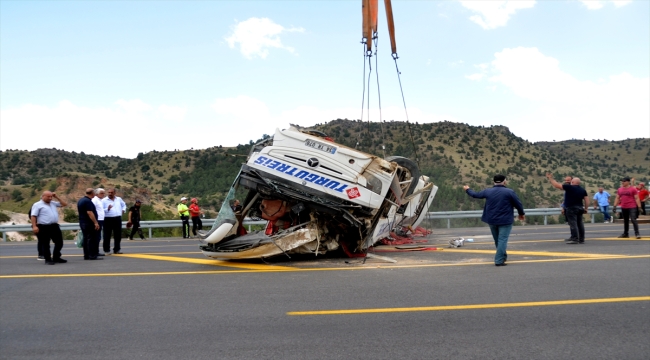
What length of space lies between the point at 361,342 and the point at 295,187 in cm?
550

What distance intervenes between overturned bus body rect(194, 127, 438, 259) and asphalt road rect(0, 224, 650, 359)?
1.56 feet

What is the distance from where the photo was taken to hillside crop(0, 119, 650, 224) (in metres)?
47.9

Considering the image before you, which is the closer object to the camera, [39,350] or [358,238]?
[39,350]

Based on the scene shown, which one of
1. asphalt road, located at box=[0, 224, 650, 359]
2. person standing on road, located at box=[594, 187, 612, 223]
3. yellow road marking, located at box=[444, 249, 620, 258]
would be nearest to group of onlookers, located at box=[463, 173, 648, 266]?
asphalt road, located at box=[0, 224, 650, 359]

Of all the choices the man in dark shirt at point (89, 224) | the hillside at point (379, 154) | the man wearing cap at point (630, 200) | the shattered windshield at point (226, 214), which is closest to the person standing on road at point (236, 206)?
the shattered windshield at point (226, 214)

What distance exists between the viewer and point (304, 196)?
1094cm

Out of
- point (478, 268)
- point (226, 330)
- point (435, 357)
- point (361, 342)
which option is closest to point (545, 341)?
point (435, 357)

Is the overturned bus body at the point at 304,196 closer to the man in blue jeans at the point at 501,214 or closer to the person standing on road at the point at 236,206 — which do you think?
the person standing on road at the point at 236,206

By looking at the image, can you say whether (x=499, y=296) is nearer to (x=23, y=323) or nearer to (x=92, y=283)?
(x=23, y=323)

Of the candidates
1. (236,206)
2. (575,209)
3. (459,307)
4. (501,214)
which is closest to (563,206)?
(575,209)

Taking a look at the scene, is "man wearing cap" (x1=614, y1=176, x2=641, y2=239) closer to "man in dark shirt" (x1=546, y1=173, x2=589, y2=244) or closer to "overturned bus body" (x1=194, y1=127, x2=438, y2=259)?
"man in dark shirt" (x1=546, y1=173, x2=589, y2=244)

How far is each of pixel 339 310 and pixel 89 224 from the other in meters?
8.49

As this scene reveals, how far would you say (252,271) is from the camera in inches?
410

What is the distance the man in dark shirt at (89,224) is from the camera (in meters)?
13.1
